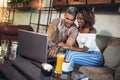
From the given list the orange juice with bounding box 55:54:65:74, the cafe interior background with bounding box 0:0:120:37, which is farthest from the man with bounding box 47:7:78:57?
the orange juice with bounding box 55:54:65:74

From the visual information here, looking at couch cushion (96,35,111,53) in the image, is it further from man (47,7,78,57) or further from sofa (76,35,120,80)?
man (47,7,78,57)

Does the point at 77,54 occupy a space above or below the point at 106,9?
below

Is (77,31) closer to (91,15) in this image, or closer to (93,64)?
(91,15)

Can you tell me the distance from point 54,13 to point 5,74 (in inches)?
118

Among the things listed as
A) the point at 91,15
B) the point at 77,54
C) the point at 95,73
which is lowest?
the point at 95,73

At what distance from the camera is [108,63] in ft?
8.48

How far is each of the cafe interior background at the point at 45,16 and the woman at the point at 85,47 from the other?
573 millimetres

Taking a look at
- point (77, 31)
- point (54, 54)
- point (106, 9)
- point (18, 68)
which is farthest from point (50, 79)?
point (106, 9)

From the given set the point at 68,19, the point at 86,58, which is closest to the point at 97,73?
the point at 86,58

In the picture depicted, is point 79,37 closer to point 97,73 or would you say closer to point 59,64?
point 97,73

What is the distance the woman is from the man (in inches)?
3.7

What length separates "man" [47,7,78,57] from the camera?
243 centimetres

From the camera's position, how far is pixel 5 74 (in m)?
1.58

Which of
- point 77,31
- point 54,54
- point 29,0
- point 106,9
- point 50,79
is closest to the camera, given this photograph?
point 50,79
